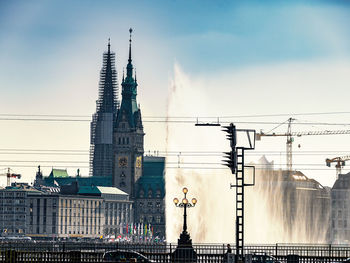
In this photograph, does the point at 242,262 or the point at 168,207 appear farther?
the point at 168,207

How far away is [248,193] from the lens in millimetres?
185500

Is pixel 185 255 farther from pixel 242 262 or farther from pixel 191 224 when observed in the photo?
pixel 191 224

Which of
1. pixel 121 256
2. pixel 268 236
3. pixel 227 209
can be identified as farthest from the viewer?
pixel 268 236

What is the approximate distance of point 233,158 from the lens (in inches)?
2419

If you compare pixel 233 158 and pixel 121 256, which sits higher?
pixel 233 158

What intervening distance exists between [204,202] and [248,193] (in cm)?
3875

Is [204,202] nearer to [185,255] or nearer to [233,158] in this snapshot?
[185,255]

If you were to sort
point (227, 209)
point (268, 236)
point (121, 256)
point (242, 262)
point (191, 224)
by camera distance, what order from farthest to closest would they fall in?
point (268, 236), point (227, 209), point (191, 224), point (121, 256), point (242, 262)

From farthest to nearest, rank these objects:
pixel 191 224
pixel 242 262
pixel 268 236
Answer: pixel 268 236 < pixel 191 224 < pixel 242 262

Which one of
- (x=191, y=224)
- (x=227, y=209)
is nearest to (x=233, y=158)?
(x=191, y=224)

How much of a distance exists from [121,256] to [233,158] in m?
11.4

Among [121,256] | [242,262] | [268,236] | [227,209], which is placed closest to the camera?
[242,262]

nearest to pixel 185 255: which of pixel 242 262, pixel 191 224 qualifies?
pixel 242 262

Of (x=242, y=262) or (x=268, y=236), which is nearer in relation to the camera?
(x=242, y=262)
